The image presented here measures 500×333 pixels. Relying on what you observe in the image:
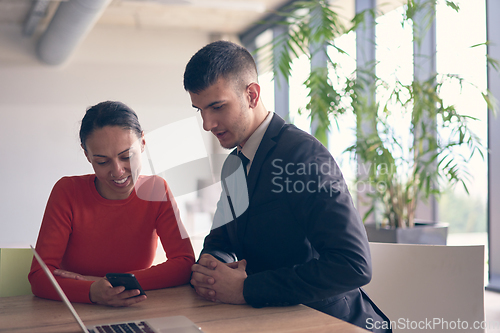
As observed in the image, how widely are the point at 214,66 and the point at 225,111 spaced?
0.40 ft

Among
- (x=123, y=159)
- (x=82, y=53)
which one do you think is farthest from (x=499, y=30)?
(x=82, y=53)

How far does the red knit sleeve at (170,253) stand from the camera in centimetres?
120

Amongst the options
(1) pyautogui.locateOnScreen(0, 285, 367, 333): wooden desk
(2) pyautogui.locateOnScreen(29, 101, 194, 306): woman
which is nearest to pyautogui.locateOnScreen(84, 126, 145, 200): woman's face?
(2) pyautogui.locateOnScreen(29, 101, 194, 306): woman

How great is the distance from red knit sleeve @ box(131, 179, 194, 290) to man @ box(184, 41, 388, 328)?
0.26ft

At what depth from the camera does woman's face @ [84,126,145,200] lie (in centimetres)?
135

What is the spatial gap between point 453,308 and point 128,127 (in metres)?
1.12

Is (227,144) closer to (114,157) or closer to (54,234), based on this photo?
(114,157)

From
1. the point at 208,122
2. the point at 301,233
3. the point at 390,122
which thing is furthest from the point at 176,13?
the point at 301,233

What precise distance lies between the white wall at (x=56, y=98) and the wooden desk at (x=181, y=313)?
3.09 m

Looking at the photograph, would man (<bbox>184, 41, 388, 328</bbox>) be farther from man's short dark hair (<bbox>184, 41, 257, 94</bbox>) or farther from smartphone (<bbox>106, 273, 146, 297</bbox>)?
smartphone (<bbox>106, 273, 146, 297</bbox>)

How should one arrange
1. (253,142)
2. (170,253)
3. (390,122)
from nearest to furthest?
(253,142) < (170,253) < (390,122)

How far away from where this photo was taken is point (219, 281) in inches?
A: 41.1

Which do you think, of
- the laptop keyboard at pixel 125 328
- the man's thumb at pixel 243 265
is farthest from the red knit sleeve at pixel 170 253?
the laptop keyboard at pixel 125 328

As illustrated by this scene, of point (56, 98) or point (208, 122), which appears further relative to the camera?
point (56, 98)
